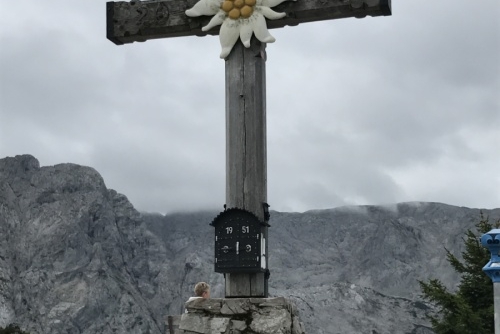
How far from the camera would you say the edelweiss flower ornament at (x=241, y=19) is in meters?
8.10

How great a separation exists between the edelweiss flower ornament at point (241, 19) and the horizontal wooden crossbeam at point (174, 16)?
9cm

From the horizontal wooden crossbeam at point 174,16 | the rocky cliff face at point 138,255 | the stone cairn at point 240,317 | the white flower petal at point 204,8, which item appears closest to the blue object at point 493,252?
the stone cairn at point 240,317

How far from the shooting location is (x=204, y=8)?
8430 millimetres

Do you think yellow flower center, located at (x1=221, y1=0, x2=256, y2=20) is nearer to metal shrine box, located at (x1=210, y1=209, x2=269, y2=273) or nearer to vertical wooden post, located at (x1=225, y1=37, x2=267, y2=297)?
vertical wooden post, located at (x1=225, y1=37, x2=267, y2=297)

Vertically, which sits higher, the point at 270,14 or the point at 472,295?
the point at 270,14

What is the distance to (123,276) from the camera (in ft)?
301

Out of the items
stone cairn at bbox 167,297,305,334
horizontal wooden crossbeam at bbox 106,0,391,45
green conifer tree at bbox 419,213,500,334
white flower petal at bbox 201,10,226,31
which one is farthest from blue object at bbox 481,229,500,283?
green conifer tree at bbox 419,213,500,334

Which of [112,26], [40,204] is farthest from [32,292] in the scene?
[112,26]

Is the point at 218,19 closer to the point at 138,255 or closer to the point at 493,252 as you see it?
the point at 493,252

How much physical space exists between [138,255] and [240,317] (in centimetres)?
9070

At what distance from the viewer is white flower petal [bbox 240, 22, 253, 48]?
8125mm

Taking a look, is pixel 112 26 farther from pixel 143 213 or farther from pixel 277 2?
pixel 143 213

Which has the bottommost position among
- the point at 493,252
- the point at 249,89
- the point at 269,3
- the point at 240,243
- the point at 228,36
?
the point at 493,252

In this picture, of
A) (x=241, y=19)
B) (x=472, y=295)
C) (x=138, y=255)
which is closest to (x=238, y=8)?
(x=241, y=19)
